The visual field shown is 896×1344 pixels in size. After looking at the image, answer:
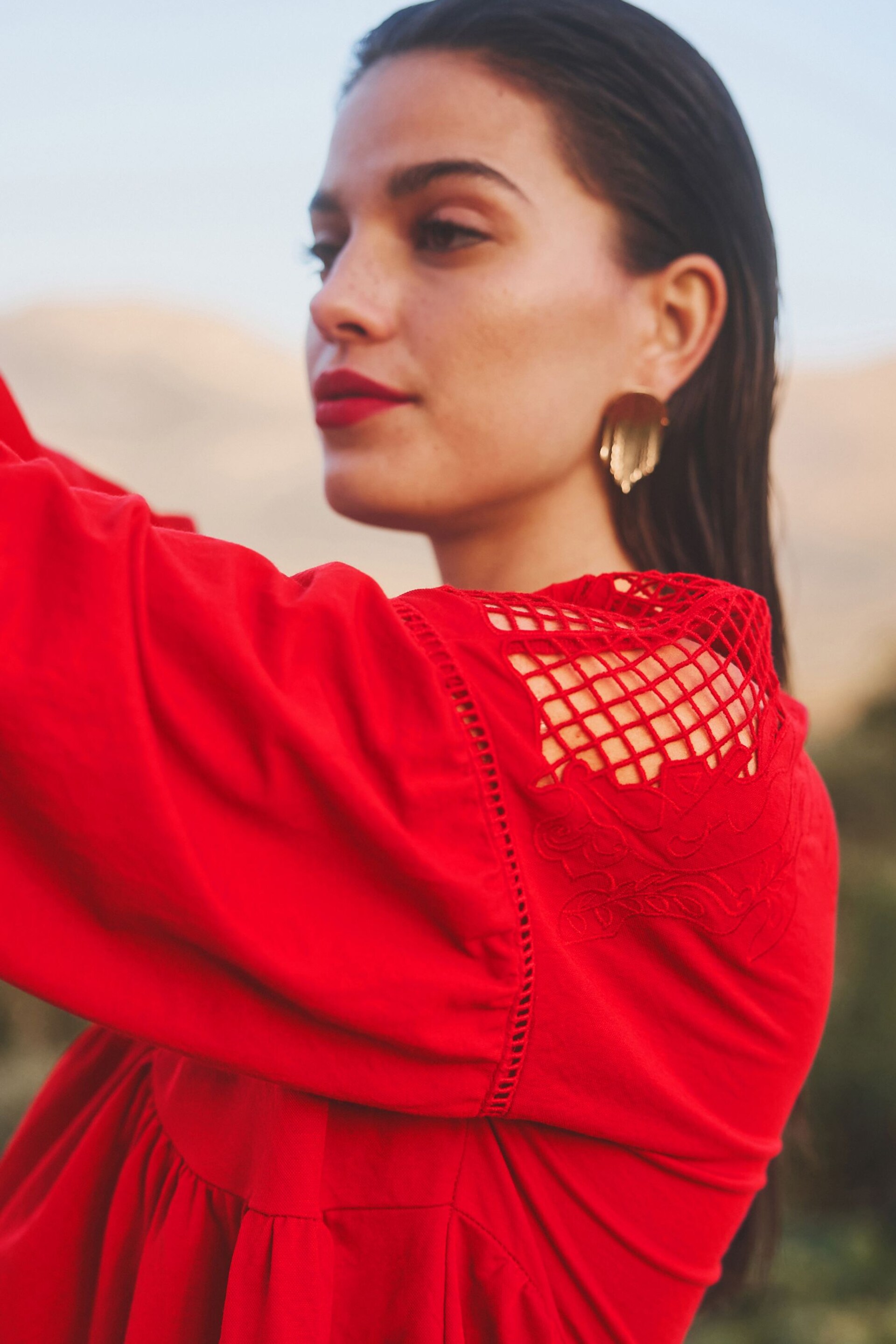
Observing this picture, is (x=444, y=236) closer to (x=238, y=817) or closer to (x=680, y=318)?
(x=680, y=318)

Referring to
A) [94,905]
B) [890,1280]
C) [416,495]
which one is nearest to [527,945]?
[94,905]

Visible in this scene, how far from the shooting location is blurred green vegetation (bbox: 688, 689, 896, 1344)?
2930 mm

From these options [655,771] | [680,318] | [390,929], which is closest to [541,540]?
[680,318]

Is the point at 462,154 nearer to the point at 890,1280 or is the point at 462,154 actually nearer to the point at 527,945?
the point at 527,945

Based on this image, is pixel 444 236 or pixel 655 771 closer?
pixel 655 771

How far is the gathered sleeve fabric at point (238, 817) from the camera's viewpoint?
0.56m

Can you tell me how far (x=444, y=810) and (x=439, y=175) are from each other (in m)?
0.53

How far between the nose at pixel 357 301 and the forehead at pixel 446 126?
0.07 metres

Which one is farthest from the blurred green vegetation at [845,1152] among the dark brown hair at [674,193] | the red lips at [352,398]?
the red lips at [352,398]

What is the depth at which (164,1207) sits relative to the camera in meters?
0.76

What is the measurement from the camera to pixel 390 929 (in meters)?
0.64

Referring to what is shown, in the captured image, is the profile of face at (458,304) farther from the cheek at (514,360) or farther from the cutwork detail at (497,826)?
the cutwork detail at (497,826)

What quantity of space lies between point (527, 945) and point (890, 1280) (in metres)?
2.99

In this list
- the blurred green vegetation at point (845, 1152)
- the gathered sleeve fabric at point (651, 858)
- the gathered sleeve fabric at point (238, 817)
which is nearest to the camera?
the gathered sleeve fabric at point (238, 817)
